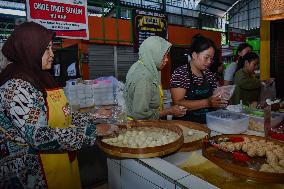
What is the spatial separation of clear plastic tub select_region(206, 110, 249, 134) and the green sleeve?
53 cm

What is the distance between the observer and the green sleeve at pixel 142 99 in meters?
2.07

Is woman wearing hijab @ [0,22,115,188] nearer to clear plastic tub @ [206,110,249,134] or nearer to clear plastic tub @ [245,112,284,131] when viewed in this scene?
clear plastic tub @ [206,110,249,134]

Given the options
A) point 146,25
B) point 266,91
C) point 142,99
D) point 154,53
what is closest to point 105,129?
point 142,99

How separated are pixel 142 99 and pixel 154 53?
20.7 inches

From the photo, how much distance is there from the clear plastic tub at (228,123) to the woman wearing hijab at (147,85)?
0.93ft

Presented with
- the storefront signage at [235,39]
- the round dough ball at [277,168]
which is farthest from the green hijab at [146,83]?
the storefront signage at [235,39]

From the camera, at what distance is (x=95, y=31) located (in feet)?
16.6

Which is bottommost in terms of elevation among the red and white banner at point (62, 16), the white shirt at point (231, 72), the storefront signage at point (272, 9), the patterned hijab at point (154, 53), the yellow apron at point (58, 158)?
the yellow apron at point (58, 158)

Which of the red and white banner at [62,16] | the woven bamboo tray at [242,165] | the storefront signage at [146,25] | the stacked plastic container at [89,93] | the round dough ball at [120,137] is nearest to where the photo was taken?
the woven bamboo tray at [242,165]

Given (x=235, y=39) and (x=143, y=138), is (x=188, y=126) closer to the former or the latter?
(x=143, y=138)

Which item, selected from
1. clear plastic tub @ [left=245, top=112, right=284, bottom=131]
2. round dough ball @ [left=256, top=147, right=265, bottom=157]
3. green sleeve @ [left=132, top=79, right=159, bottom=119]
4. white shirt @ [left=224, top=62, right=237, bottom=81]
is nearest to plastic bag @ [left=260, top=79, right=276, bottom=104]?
white shirt @ [left=224, top=62, right=237, bottom=81]

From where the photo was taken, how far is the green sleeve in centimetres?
207

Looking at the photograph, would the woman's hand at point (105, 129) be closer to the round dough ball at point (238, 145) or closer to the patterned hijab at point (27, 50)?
the patterned hijab at point (27, 50)

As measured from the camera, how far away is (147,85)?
6.87ft
